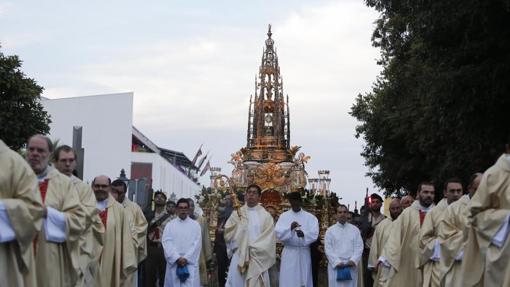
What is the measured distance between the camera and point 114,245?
13.9 m

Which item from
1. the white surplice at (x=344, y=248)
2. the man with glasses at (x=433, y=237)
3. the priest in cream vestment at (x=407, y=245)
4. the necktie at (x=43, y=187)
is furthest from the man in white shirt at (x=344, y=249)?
the necktie at (x=43, y=187)

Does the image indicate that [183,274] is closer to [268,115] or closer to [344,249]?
[344,249]

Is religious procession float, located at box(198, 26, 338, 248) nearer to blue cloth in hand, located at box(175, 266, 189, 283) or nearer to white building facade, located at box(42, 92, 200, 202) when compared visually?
blue cloth in hand, located at box(175, 266, 189, 283)

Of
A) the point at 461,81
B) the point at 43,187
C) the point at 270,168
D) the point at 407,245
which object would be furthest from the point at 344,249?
the point at 270,168

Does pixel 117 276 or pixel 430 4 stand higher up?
pixel 430 4

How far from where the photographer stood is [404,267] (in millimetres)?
14867

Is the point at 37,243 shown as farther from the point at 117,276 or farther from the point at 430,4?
the point at 430,4

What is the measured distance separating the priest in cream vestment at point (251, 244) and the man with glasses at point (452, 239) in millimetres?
5262

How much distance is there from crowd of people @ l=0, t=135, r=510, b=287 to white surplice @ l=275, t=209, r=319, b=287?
0.02 m

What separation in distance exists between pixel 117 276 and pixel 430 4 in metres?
10.9

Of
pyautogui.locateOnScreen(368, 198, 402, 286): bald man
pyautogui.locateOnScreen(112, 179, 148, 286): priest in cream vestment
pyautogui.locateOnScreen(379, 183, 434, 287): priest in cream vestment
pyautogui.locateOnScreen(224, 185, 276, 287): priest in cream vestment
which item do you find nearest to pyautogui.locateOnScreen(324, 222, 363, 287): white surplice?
pyautogui.locateOnScreen(224, 185, 276, 287): priest in cream vestment

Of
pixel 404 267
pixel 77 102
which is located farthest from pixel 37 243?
pixel 77 102

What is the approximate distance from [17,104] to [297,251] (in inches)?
789

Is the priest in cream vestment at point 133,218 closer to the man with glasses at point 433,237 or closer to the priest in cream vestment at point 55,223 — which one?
the man with glasses at point 433,237
